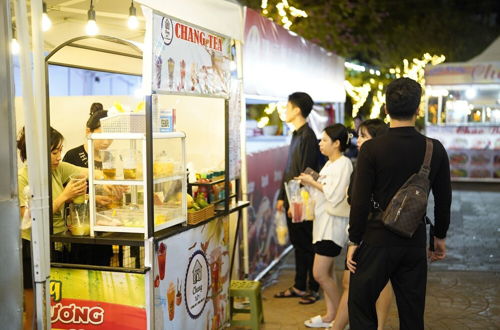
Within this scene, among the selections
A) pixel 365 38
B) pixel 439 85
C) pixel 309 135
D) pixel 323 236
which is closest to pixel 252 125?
pixel 309 135

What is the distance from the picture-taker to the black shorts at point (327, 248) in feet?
18.3

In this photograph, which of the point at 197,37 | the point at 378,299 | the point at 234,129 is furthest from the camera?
the point at 234,129

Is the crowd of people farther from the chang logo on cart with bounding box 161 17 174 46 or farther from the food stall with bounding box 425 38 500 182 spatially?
the food stall with bounding box 425 38 500 182

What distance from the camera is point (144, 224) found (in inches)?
169

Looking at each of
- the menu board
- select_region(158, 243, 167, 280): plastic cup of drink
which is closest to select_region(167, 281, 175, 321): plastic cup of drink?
select_region(158, 243, 167, 280): plastic cup of drink

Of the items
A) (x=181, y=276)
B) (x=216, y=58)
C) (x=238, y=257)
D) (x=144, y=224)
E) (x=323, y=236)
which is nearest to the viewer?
(x=144, y=224)

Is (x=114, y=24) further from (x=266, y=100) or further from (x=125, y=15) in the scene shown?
(x=266, y=100)

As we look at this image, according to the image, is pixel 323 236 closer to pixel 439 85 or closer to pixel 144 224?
pixel 144 224

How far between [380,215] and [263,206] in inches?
152

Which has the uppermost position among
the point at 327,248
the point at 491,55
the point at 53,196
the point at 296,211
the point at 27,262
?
the point at 491,55

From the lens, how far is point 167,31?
14.0 ft

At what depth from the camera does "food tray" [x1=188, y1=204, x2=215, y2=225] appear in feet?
15.8

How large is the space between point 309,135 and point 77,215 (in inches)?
114

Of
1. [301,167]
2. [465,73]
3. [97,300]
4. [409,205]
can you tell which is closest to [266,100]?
[301,167]
